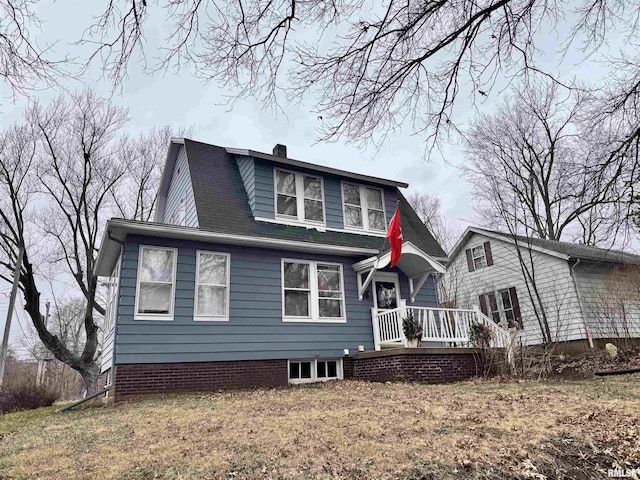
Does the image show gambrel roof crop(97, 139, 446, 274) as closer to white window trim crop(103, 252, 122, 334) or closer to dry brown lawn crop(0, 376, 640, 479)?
white window trim crop(103, 252, 122, 334)

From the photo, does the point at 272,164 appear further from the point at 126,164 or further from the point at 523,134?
the point at 523,134

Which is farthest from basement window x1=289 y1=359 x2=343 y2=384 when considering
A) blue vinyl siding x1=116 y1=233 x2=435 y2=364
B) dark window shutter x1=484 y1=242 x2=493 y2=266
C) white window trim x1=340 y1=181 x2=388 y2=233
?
dark window shutter x1=484 y1=242 x2=493 y2=266

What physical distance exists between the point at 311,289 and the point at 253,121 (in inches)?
286

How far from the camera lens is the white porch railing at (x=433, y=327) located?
1075 centimetres

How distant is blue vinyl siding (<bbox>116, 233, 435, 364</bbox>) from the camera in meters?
8.98

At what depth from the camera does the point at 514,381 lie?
29.6ft

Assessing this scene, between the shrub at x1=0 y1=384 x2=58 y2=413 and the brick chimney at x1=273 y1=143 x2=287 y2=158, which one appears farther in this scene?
the brick chimney at x1=273 y1=143 x2=287 y2=158

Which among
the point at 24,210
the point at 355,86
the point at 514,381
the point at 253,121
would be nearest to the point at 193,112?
the point at 253,121

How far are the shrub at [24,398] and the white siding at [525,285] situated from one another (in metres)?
15.5

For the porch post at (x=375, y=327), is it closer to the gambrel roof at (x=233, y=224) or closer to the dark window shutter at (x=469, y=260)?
the gambrel roof at (x=233, y=224)

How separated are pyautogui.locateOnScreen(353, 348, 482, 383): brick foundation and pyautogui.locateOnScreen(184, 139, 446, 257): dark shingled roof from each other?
325 centimetres

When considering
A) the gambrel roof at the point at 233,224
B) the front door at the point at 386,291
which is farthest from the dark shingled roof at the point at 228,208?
the front door at the point at 386,291

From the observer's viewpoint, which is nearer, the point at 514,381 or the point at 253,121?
the point at 253,121

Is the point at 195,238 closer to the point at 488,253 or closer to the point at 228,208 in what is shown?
the point at 228,208
